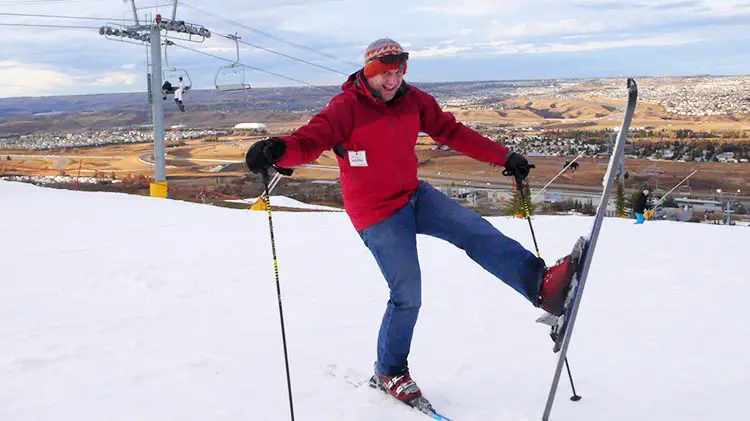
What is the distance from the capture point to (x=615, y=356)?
3.45m

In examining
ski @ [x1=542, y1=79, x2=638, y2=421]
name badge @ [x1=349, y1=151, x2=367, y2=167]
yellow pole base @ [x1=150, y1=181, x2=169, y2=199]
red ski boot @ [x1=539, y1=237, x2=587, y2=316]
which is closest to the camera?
ski @ [x1=542, y1=79, x2=638, y2=421]

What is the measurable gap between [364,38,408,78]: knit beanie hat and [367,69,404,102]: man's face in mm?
19

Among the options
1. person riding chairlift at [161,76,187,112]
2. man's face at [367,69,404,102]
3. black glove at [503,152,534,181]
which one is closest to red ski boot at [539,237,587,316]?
black glove at [503,152,534,181]

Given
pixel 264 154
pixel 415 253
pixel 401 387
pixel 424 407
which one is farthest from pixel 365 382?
pixel 264 154

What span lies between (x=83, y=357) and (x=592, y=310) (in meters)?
3.31

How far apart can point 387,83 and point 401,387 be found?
1.37m

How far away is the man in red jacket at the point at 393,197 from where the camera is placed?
2686 millimetres

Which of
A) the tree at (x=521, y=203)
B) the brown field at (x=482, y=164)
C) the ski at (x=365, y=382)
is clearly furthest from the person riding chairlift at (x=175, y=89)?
the ski at (x=365, y=382)

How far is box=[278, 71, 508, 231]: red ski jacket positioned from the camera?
269 cm

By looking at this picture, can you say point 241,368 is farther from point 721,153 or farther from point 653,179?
point 721,153

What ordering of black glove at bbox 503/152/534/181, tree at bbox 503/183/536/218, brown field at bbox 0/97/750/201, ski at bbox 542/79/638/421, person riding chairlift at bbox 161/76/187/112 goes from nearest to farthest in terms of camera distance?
1. ski at bbox 542/79/638/421
2. black glove at bbox 503/152/534/181
3. tree at bbox 503/183/536/218
4. person riding chairlift at bbox 161/76/187/112
5. brown field at bbox 0/97/750/201

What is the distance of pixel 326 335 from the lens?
154 inches

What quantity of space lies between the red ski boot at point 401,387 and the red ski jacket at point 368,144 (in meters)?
0.72

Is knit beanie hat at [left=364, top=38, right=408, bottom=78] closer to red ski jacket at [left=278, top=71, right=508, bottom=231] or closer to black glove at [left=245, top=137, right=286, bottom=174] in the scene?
red ski jacket at [left=278, top=71, right=508, bottom=231]
